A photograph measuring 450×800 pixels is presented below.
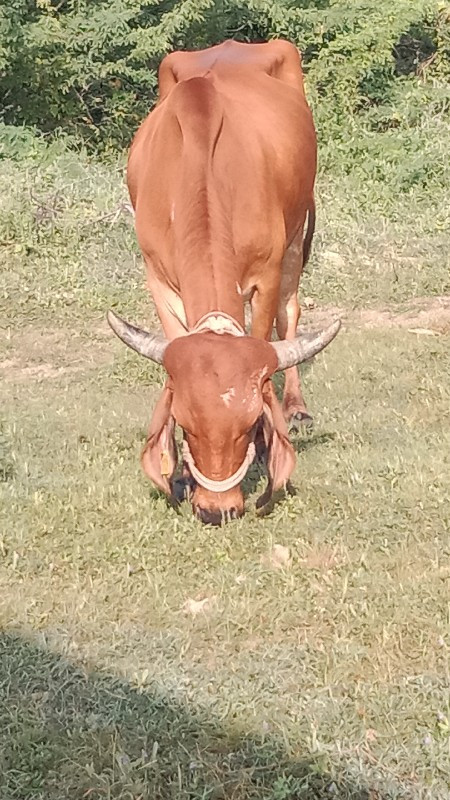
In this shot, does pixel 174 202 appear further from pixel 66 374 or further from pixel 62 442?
pixel 66 374

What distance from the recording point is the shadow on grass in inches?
124

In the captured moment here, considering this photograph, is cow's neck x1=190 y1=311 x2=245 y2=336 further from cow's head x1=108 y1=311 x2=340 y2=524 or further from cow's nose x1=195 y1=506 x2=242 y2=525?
cow's nose x1=195 y1=506 x2=242 y2=525

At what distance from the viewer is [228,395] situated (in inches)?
169

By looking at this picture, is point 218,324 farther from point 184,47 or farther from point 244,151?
point 184,47

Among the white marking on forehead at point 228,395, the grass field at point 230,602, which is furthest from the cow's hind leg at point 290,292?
the white marking on forehead at point 228,395

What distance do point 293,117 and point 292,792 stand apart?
14.8 feet

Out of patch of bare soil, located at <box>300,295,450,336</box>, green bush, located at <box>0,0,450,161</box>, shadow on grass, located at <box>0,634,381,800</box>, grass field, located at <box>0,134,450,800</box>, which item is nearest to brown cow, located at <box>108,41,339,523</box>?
grass field, located at <box>0,134,450,800</box>

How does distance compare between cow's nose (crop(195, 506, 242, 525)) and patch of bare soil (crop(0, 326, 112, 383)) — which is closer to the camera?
cow's nose (crop(195, 506, 242, 525))

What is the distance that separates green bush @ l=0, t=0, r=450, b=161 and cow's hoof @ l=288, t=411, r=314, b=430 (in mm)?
7178

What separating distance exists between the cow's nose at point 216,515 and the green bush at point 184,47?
8.61 meters

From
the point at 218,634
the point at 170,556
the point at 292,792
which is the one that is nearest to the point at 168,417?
the point at 170,556

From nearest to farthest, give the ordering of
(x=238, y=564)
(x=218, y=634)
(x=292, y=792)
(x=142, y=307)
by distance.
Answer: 1. (x=292, y=792)
2. (x=218, y=634)
3. (x=238, y=564)
4. (x=142, y=307)

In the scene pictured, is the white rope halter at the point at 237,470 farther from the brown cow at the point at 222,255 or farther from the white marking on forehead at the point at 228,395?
the white marking on forehead at the point at 228,395

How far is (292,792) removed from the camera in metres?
3.12
